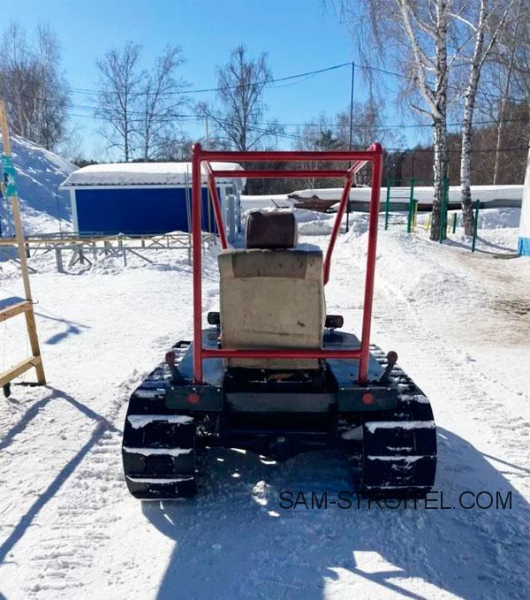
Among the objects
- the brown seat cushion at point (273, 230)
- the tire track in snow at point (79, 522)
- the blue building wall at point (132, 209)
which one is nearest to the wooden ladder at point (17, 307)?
the tire track in snow at point (79, 522)

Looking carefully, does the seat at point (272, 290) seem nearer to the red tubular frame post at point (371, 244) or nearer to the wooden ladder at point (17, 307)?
the red tubular frame post at point (371, 244)

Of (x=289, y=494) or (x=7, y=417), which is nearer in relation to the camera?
(x=289, y=494)

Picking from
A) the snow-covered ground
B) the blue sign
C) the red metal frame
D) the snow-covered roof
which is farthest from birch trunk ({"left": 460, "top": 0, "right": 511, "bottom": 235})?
the blue sign

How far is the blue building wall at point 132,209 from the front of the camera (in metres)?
18.2

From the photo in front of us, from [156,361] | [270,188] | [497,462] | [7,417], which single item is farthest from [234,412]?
[270,188]

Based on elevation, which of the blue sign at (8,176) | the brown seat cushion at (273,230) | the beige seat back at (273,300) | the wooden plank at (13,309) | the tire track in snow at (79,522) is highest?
the blue sign at (8,176)

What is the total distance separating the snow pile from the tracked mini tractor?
2636 centimetres

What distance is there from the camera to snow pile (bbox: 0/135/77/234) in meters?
27.9

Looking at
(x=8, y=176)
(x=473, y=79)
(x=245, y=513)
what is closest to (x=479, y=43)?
(x=473, y=79)

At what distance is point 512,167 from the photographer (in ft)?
123

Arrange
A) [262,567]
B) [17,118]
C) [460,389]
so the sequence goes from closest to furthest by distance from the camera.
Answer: [262,567] < [460,389] < [17,118]

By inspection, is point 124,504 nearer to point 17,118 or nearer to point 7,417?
point 7,417

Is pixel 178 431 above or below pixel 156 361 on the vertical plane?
above

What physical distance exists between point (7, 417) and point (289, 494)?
7.69 feet
